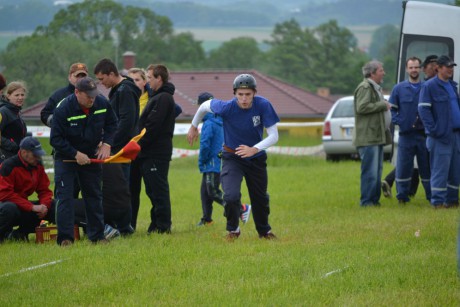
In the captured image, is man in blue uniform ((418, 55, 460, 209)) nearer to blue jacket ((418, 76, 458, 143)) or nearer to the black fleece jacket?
blue jacket ((418, 76, 458, 143))

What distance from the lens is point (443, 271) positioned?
9273 mm

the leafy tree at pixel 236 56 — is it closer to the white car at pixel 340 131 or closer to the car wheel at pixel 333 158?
the car wheel at pixel 333 158

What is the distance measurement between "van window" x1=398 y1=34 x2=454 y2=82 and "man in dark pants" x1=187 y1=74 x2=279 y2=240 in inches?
236

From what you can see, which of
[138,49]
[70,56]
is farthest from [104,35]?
[70,56]

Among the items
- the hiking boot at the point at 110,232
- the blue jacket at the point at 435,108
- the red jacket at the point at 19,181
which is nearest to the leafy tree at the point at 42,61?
the blue jacket at the point at 435,108

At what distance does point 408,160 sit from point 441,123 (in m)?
1.26

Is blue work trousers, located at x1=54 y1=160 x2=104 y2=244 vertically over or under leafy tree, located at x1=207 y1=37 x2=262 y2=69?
over

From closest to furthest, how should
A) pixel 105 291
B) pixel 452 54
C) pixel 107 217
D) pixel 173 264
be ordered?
1. pixel 105 291
2. pixel 173 264
3. pixel 107 217
4. pixel 452 54

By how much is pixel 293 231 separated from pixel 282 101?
64955 millimetres

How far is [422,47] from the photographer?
56.2 ft

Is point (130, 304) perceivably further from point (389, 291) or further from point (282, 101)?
point (282, 101)

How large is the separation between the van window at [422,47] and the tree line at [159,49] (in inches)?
2260

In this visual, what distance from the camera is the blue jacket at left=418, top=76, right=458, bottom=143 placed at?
14.9 meters

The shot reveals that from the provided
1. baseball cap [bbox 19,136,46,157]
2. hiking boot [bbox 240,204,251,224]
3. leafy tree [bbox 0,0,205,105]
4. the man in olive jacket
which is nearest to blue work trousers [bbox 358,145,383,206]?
the man in olive jacket
